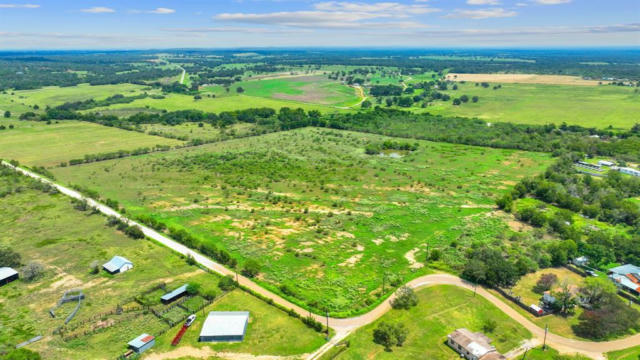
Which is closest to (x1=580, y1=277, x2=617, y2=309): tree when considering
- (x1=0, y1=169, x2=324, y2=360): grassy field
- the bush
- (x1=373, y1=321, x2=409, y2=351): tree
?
(x1=373, y1=321, x2=409, y2=351): tree

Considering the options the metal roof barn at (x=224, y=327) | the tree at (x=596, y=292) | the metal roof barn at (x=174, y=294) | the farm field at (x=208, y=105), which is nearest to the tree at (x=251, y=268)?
the metal roof barn at (x=174, y=294)

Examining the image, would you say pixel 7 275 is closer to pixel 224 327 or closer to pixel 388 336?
pixel 224 327

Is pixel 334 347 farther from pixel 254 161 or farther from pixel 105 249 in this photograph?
pixel 254 161

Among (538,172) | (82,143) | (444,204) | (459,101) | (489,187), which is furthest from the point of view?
(459,101)

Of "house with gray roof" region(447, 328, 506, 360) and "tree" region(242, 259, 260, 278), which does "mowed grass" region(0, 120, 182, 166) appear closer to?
"tree" region(242, 259, 260, 278)

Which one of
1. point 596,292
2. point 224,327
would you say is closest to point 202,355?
point 224,327

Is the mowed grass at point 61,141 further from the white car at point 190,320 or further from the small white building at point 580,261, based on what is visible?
the small white building at point 580,261

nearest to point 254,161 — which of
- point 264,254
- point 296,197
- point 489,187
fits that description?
point 296,197
